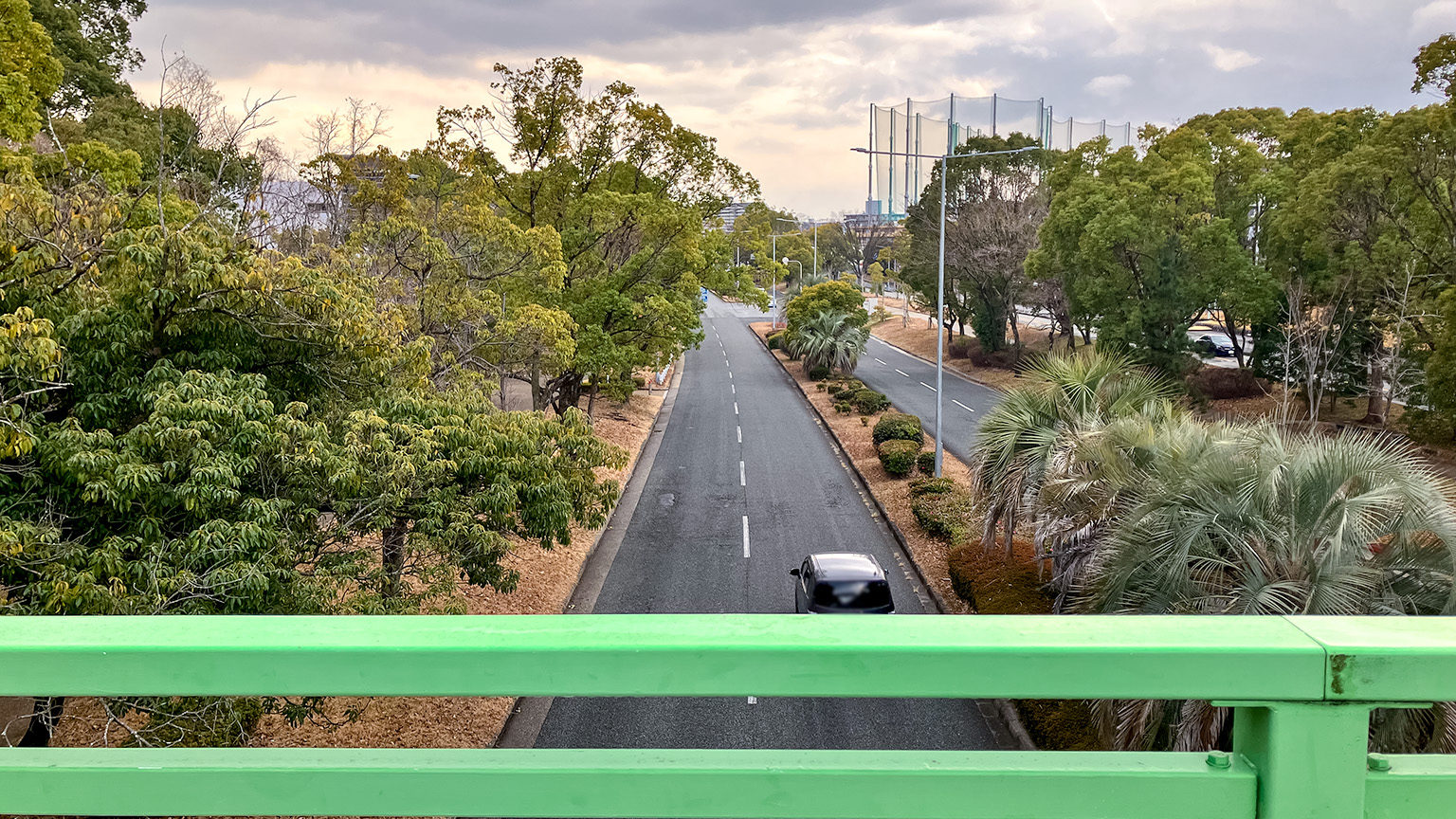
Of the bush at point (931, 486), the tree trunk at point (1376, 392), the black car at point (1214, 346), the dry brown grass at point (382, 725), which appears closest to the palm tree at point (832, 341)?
the black car at point (1214, 346)

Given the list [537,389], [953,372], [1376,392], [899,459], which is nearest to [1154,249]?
[1376,392]

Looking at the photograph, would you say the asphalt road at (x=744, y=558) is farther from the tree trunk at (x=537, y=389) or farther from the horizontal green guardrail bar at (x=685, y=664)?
the horizontal green guardrail bar at (x=685, y=664)

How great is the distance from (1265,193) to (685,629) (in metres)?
32.9

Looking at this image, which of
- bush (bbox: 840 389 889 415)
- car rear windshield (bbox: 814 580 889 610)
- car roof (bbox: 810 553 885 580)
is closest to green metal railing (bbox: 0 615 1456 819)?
car rear windshield (bbox: 814 580 889 610)

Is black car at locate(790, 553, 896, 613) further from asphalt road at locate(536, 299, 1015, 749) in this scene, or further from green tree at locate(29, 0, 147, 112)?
green tree at locate(29, 0, 147, 112)

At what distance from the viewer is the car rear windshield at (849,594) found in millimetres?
13500

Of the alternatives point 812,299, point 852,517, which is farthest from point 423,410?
point 812,299

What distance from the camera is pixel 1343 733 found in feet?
4.36

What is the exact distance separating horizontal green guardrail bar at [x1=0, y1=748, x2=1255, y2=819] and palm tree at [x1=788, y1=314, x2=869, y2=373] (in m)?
43.0

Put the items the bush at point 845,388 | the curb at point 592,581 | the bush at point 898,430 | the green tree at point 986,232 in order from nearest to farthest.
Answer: the curb at point 592,581
the bush at point 898,430
the bush at point 845,388
the green tree at point 986,232

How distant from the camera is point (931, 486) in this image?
71.6 feet

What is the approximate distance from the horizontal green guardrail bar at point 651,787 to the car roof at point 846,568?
12429mm

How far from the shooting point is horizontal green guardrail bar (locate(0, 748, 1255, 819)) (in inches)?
54.8

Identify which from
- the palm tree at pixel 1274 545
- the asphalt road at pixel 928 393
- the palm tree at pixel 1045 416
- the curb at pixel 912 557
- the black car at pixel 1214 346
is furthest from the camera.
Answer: the black car at pixel 1214 346
